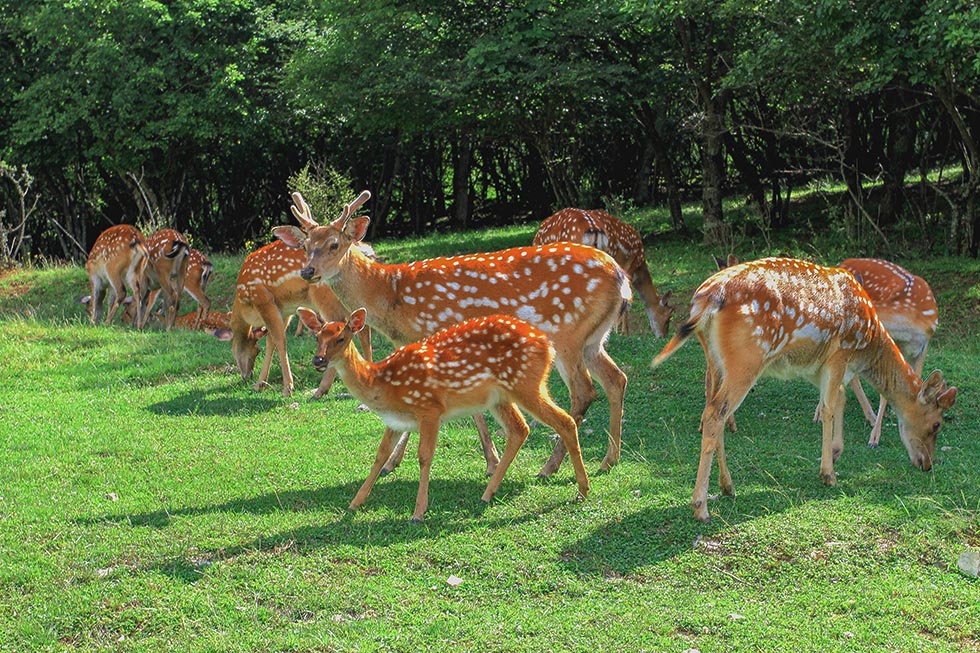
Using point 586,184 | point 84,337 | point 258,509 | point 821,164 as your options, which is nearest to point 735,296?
point 258,509

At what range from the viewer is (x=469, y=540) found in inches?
262

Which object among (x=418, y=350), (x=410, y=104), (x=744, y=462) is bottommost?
(x=744, y=462)

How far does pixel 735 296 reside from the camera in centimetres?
697

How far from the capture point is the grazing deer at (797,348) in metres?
6.93

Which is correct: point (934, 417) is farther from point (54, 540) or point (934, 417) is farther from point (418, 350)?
point (54, 540)

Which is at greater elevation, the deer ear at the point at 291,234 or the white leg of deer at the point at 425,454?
the deer ear at the point at 291,234

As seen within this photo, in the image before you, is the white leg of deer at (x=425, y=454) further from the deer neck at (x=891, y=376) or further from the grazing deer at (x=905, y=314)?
the grazing deer at (x=905, y=314)

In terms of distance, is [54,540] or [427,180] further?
[427,180]

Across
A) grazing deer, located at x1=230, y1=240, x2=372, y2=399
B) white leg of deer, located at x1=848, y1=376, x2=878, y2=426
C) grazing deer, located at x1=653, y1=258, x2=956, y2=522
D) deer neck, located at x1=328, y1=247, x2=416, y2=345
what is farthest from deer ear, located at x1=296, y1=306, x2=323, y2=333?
white leg of deer, located at x1=848, y1=376, x2=878, y2=426

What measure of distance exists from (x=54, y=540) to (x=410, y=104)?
1242cm

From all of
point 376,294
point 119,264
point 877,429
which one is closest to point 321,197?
point 119,264

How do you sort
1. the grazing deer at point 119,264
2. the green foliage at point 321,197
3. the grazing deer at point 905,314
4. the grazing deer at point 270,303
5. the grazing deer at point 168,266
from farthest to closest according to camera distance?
the green foliage at point 321,197 → the grazing deer at point 119,264 → the grazing deer at point 168,266 → the grazing deer at point 270,303 → the grazing deer at point 905,314

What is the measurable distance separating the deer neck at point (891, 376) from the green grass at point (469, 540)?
0.49m

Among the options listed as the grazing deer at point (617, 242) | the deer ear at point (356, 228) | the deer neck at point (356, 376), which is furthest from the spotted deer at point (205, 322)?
the deer neck at point (356, 376)
